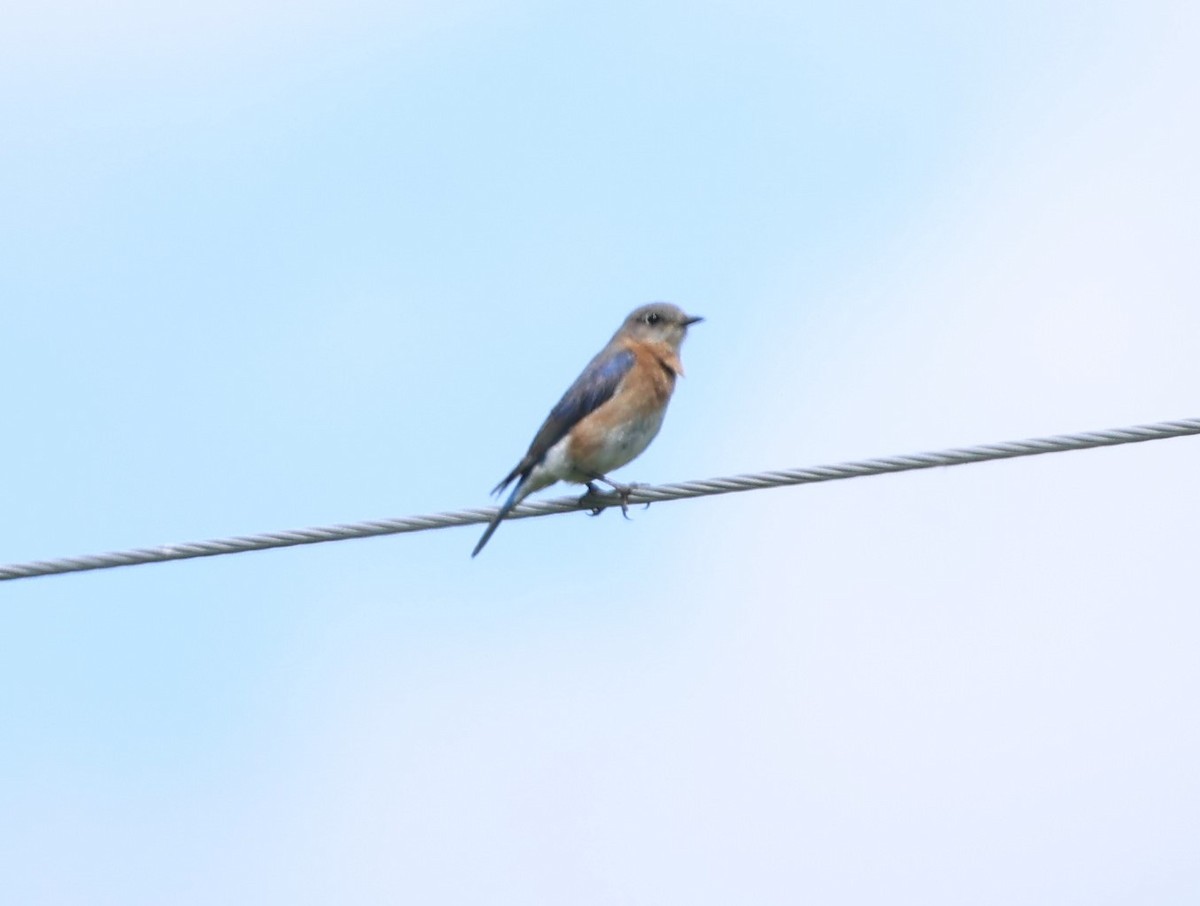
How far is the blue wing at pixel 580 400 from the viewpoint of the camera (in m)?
11.6

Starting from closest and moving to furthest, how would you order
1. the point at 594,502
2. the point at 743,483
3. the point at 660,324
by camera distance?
the point at 743,483 → the point at 594,502 → the point at 660,324

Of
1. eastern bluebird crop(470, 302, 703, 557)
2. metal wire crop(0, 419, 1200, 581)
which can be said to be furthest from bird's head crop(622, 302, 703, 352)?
metal wire crop(0, 419, 1200, 581)

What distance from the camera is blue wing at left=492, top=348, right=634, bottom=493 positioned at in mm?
11633

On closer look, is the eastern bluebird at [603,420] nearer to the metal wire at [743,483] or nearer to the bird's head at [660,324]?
the bird's head at [660,324]

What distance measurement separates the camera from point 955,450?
8.42 metres

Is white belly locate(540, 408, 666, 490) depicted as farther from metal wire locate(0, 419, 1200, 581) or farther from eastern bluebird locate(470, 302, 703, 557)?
metal wire locate(0, 419, 1200, 581)

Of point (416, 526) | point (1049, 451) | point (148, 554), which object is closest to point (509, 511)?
point (416, 526)

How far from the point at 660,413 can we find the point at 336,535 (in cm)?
385

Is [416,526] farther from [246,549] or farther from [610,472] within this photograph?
[610,472]

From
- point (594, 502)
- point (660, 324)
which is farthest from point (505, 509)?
point (660, 324)

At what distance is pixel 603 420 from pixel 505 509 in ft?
5.88

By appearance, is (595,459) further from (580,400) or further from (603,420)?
(580,400)

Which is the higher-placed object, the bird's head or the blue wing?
the bird's head

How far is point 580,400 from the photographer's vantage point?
470 inches
